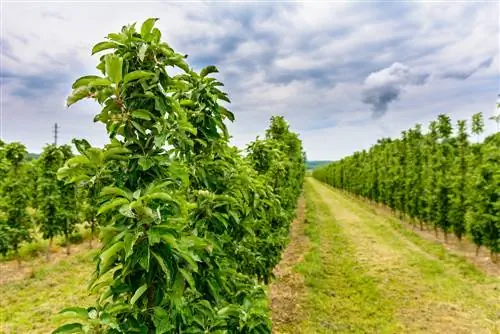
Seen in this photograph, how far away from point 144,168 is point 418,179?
26.9 metres

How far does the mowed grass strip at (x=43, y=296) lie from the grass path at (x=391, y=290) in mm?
6592

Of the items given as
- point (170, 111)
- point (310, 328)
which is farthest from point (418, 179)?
point (170, 111)

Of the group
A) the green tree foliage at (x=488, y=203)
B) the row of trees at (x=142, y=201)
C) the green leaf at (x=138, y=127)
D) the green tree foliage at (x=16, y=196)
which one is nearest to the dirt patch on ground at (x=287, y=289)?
the row of trees at (x=142, y=201)

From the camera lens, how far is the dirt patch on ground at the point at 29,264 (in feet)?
47.7

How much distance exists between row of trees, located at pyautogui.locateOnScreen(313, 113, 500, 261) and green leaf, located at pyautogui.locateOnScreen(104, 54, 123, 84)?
16.0 metres

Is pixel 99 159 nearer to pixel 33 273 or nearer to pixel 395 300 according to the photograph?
pixel 395 300

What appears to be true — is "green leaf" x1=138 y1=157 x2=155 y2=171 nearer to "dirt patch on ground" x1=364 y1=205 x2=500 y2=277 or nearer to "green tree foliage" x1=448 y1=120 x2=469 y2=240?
"dirt patch on ground" x1=364 y1=205 x2=500 y2=277

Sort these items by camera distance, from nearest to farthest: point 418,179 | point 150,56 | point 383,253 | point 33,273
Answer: point 150,56 → point 33,273 → point 383,253 → point 418,179

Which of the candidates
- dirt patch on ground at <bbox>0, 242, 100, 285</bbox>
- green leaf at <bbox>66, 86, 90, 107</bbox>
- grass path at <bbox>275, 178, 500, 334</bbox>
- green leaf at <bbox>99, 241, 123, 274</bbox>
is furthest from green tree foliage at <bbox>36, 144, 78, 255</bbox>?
green leaf at <bbox>99, 241, 123, 274</bbox>

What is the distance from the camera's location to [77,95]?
9.40 feet

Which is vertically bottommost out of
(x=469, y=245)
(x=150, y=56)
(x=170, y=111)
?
(x=469, y=245)

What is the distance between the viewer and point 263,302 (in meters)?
4.26

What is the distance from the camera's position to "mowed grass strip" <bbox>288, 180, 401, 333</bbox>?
31.4ft

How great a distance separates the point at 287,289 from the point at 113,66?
36.1 ft
